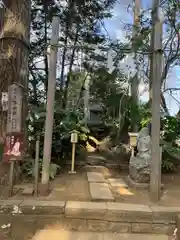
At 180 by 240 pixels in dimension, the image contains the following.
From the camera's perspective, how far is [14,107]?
4379mm

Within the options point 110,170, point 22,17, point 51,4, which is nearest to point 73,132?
point 110,170

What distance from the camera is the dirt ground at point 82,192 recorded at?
412cm

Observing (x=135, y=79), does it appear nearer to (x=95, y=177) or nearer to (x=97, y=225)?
(x=95, y=177)

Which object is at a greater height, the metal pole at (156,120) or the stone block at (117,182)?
the metal pole at (156,120)

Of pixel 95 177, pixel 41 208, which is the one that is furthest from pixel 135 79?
pixel 41 208

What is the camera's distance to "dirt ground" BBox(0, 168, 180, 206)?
13.5 ft

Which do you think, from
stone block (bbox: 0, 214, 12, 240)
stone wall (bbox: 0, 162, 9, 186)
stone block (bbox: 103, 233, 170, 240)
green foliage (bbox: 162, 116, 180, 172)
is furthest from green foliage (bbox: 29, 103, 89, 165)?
stone block (bbox: 103, 233, 170, 240)

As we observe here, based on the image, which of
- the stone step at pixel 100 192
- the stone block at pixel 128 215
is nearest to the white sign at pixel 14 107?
the stone step at pixel 100 192

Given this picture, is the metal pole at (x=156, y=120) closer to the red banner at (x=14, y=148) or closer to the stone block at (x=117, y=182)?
the stone block at (x=117, y=182)

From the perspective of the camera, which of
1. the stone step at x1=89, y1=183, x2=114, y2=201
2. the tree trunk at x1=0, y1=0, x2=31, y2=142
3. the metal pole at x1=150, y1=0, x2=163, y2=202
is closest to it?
the stone step at x1=89, y1=183, x2=114, y2=201

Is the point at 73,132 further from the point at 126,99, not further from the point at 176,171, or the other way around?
the point at 176,171

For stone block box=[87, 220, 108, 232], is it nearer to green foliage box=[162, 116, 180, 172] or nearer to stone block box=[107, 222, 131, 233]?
stone block box=[107, 222, 131, 233]

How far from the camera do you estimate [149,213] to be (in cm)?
360

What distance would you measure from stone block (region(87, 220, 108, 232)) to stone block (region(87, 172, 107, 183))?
5.17 feet
